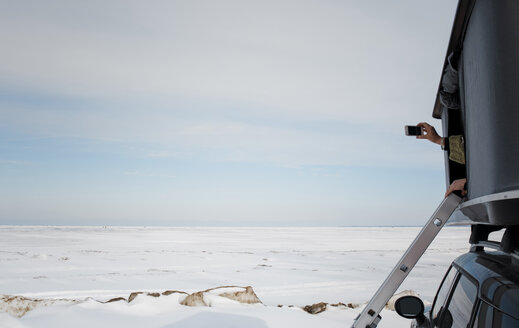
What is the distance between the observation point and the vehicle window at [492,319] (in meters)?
1.36

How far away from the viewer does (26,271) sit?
11617mm

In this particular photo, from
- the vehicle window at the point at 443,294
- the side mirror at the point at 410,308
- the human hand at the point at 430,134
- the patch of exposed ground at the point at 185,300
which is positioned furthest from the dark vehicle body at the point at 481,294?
the patch of exposed ground at the point at 185,300

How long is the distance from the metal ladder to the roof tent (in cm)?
41

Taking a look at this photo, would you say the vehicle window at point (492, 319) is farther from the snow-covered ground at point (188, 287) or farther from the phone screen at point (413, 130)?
the snow-covered ground at point (188, 287)

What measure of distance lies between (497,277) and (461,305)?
0.51 meters

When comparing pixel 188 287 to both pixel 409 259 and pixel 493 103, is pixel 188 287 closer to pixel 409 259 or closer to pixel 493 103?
pixel 409 259

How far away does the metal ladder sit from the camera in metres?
2.77

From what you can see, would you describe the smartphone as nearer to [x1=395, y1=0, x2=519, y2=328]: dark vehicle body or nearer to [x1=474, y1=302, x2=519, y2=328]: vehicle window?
[x1=395, y1=0, x2=519, y2=328]: dark vehicle body

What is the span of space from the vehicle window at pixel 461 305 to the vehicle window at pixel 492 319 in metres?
0.19

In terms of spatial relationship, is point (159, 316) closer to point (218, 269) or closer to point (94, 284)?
point (94, 284)

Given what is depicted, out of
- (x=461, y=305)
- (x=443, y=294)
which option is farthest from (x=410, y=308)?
(x=461, y=305)

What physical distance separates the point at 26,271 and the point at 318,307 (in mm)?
9016

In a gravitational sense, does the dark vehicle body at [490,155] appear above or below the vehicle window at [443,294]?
above

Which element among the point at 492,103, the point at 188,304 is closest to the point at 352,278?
the point at 188,304
